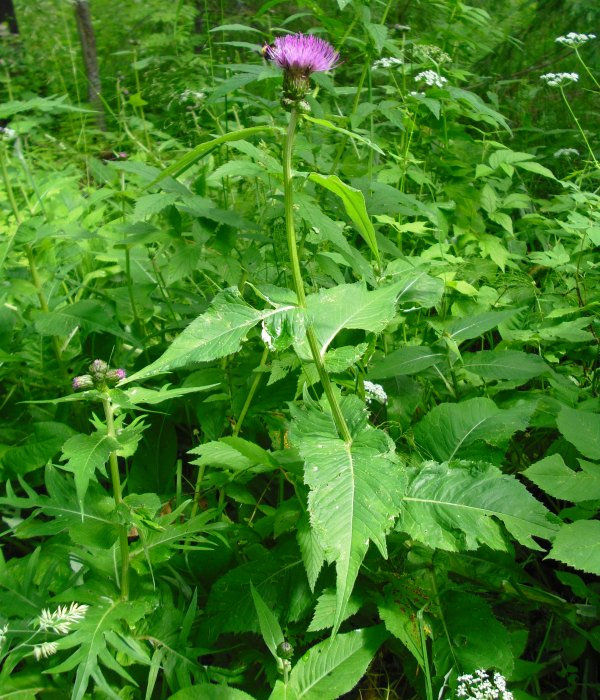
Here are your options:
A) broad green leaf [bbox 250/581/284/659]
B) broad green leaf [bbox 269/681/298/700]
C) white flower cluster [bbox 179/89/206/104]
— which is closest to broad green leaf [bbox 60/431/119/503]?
broad green leaf [bbox 250/581/284/659]

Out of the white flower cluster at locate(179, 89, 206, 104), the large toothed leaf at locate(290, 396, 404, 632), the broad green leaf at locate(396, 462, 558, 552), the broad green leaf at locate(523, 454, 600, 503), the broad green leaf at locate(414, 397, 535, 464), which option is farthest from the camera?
the white flower cluster at locate(179, 89, 206, 104)

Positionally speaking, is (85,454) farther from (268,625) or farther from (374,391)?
(374,391)

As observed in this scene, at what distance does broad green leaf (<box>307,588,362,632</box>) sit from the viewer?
1.24 metres

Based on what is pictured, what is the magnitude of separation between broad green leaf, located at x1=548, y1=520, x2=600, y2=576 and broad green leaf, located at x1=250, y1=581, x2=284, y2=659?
54cm

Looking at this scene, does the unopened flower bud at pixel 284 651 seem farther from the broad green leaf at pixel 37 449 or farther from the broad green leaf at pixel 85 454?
the broad green leaf at pixel 37 449

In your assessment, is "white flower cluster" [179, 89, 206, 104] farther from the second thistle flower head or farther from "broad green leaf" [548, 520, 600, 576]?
"broad green leaf" [548, 520, 600, 576]

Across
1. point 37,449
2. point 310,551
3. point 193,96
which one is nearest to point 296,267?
point 310,551

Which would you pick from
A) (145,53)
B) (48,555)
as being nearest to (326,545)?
(48,555)

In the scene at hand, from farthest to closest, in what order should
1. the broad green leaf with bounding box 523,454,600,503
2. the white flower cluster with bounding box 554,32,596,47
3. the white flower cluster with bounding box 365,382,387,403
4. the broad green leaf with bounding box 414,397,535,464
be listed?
the white flower cluster with bounding box 554,32,596,47, the white flower cluster with bounding box 365,382,387,403, the broad green leaf with bounding box 414,397,535,464, the broad green leaf with bounding box 523,454,600,503

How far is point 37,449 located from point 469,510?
1.12m

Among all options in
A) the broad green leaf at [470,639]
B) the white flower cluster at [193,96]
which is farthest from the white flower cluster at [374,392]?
the white flower cluster at [193,96]

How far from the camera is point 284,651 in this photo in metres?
1.21

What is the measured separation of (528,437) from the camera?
6.12 feet

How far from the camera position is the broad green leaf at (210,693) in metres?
1.17
